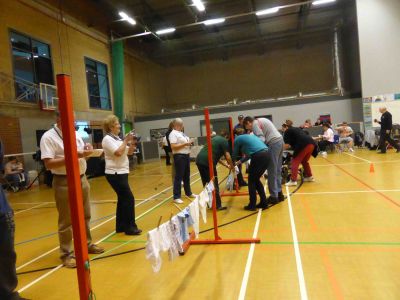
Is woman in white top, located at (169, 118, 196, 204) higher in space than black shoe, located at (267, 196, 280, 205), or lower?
higher

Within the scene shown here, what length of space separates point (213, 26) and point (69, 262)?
17228 mm

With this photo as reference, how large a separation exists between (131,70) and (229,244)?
18185mm

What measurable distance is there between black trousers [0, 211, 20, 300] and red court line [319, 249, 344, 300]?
7.60 ft

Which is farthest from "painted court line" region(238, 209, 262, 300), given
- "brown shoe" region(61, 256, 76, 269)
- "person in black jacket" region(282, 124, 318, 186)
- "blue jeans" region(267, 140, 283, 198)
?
"person in black jacket" region(282, 124, 318, 186)

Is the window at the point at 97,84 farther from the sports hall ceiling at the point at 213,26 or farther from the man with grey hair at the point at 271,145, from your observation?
the man with grey hair at the point at 271,145

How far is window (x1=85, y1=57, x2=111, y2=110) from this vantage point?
617 inches

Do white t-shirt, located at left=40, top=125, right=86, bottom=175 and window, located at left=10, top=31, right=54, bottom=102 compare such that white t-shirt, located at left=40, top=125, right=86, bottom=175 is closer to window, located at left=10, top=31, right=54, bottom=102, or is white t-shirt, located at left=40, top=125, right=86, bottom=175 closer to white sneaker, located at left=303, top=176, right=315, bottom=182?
white sneaker, located at left=303, top=176, right=315, bottom=182

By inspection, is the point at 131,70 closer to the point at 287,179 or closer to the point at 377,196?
the point at 287,179

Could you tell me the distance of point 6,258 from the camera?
2148mm

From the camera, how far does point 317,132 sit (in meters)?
15.0

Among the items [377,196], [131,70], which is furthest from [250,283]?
[131,70]

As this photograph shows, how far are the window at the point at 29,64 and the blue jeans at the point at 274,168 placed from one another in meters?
9.72

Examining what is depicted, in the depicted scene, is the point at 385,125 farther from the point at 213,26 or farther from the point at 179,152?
the point at 213,26

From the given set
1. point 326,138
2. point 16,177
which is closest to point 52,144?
point 16,177
